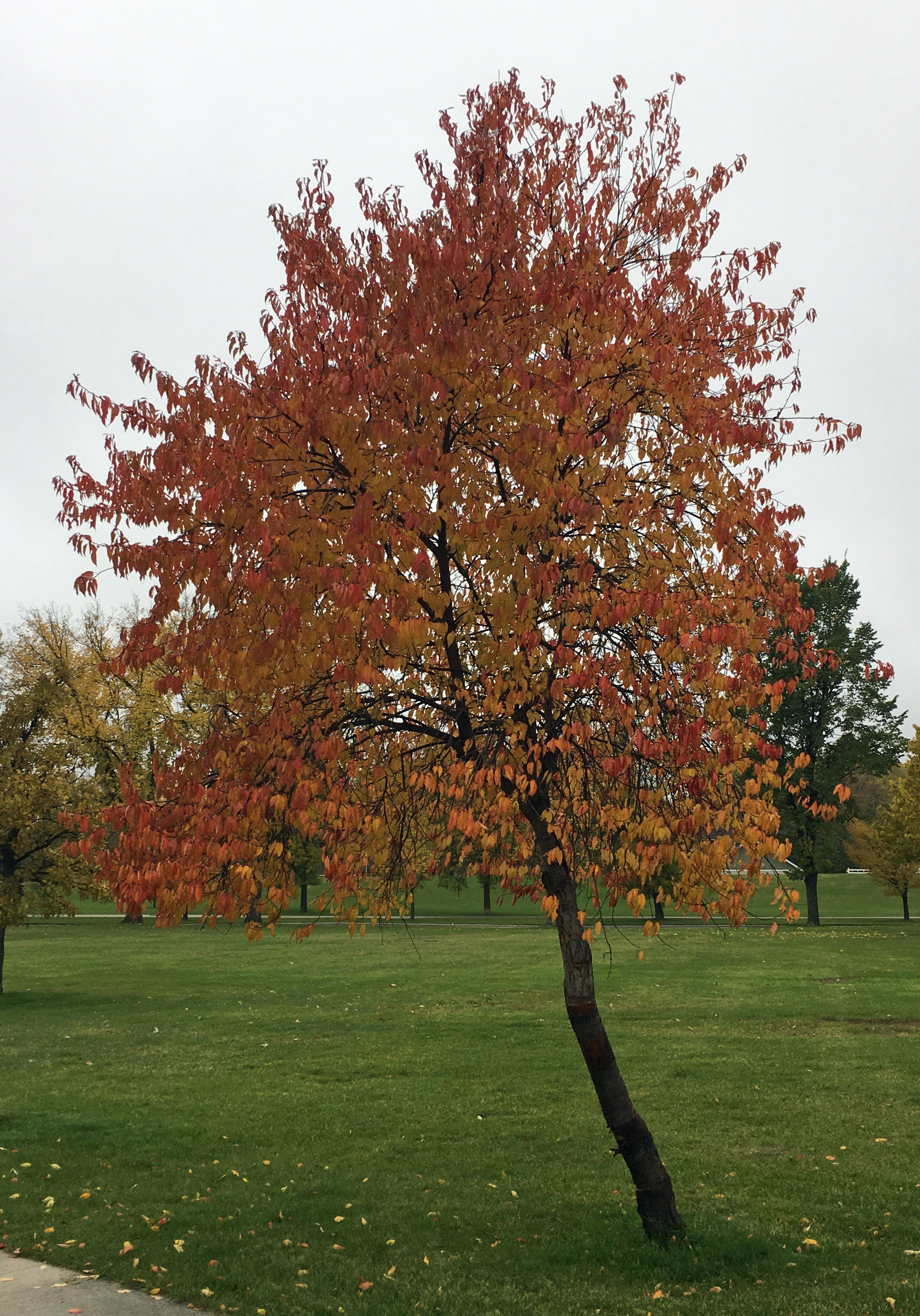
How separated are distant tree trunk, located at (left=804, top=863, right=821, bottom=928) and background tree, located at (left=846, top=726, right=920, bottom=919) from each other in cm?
294

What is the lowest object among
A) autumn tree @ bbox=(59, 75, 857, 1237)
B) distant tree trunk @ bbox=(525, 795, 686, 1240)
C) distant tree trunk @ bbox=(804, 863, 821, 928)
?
distant tree trunk @ bbox=(804, 863, 821, 928)

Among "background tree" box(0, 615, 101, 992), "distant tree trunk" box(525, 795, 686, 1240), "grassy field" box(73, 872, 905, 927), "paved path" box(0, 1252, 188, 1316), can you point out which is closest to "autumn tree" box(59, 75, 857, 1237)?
"distant tree trunk" box(525, 795, 686, 1240)

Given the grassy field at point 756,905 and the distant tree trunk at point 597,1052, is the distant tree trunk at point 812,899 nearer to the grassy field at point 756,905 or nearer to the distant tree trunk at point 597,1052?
the grassy field at point 756,905

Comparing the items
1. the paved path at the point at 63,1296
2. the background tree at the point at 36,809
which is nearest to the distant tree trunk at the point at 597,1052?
the paved path at the point at 63,1296

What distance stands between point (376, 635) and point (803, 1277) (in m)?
6.44

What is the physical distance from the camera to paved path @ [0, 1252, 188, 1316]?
267 inches

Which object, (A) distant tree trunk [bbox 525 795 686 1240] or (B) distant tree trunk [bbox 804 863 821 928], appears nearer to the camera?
(A) distant tree trunk [bbox 525 795 686 1240]

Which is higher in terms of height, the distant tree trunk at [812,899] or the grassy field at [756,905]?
the distant tree trunk at [812,899]

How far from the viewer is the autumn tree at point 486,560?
6.60 meters

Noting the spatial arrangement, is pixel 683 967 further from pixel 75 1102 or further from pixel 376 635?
pixel 376 635

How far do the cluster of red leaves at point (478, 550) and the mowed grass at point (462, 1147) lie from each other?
3.05 metres

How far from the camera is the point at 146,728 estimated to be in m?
50.3

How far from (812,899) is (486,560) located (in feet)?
139

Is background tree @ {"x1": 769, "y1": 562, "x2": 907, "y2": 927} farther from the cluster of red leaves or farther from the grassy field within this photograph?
the cluster of red leaves
